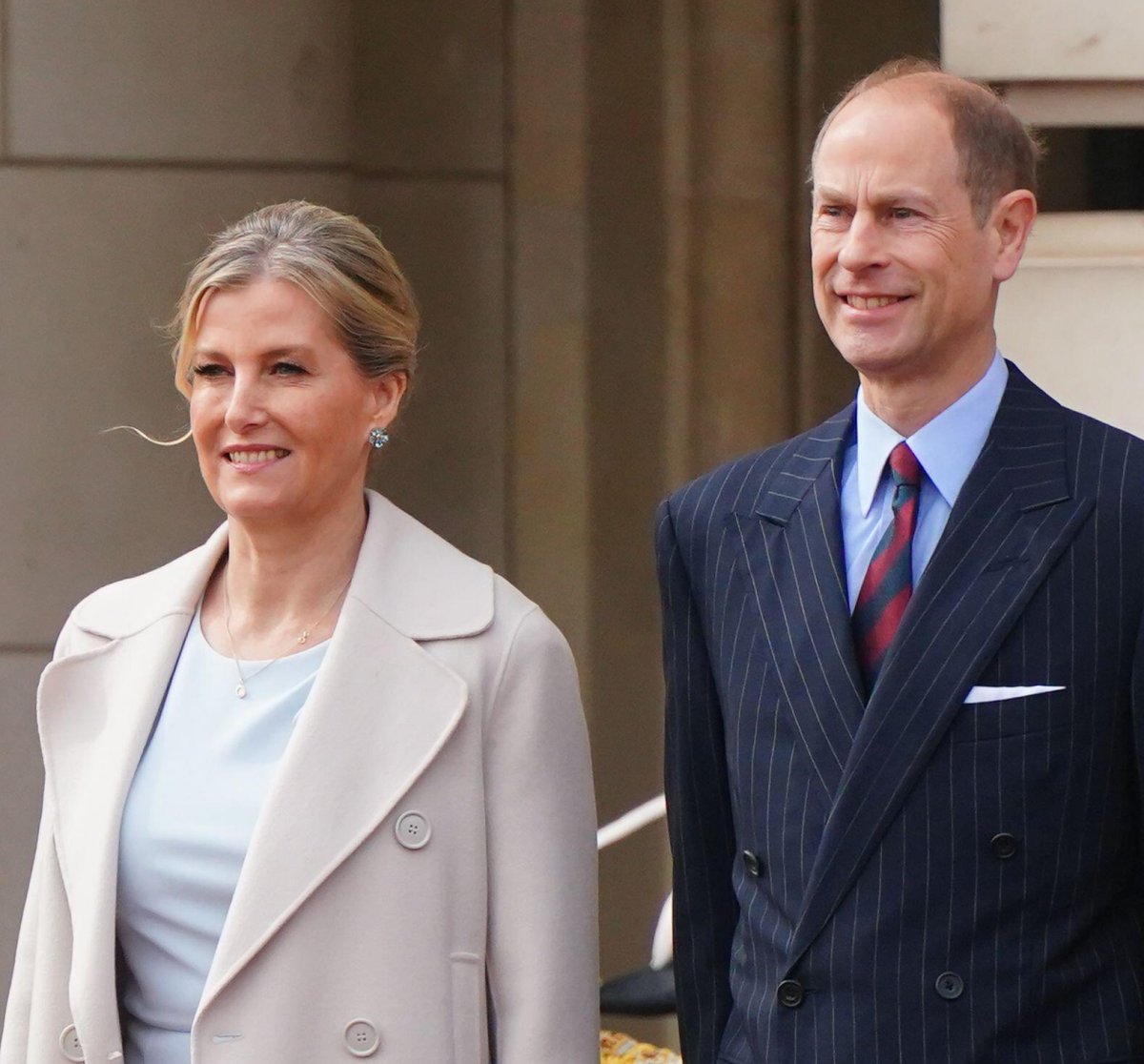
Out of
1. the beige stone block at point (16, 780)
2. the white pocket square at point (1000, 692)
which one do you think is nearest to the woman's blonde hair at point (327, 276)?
the white pocket square at point (1000, 692)

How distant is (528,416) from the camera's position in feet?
18.0

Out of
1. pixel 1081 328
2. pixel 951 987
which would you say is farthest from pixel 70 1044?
pixel 1081 328

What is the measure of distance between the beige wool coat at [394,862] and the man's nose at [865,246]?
0.71 meters

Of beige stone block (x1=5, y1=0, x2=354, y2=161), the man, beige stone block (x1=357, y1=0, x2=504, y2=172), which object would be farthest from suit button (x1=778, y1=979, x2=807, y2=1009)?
beige stone block (x1=357, y1=0, x2=504, y2=172)

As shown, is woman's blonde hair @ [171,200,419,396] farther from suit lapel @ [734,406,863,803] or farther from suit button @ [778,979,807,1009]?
suit button @ [778,979,807,1009]

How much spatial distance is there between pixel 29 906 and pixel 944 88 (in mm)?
1766

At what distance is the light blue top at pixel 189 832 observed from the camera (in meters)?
2.68

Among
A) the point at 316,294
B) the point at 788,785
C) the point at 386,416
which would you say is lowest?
the point at 788,785

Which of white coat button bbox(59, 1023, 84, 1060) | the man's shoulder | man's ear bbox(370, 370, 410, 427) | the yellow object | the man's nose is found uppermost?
the man's nose

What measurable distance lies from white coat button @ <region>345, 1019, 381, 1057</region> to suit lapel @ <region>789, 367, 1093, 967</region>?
606 mm

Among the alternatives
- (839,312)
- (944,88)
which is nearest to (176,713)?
(839,312)

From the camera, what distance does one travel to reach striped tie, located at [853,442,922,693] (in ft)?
8.00

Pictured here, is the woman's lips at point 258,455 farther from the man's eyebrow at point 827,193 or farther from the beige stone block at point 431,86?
the beige stone block at point 431,86

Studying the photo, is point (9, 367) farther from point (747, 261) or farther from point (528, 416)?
point (747, 261)
